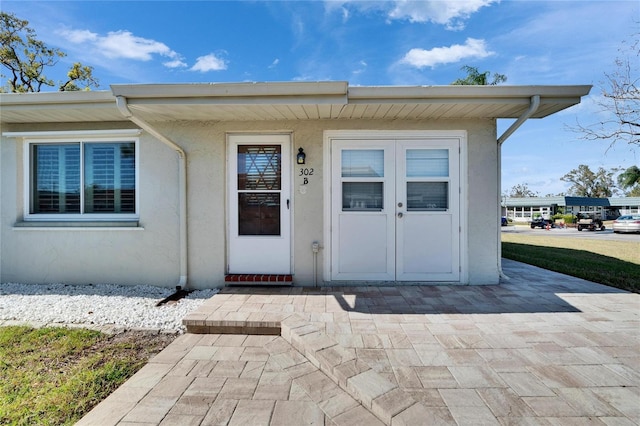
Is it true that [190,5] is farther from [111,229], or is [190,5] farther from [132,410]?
[132,410]

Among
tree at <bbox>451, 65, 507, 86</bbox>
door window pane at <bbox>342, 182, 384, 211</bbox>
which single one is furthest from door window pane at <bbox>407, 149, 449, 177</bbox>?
tree at <bbox>451, 65, 507, 86</bbox>

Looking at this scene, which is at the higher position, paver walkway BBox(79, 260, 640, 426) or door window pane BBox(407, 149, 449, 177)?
door window pane BBox(407, 149, 449, 177)

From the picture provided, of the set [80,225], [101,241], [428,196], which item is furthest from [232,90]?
[80,225]

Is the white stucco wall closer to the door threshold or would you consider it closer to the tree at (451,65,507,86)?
the door threshold

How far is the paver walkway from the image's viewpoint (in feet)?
5.75

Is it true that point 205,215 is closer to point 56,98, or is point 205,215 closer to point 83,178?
point 83,178

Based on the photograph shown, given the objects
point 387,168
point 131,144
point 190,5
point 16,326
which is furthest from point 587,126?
point 16,326

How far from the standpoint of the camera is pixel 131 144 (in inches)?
176

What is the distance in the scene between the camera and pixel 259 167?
14.4 ft

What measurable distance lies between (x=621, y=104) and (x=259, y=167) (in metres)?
11.9

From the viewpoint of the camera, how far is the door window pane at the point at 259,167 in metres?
4.38

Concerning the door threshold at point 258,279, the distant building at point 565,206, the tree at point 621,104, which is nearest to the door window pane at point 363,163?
the door threshold at point 258,279

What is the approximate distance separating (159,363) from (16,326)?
2.07 metres

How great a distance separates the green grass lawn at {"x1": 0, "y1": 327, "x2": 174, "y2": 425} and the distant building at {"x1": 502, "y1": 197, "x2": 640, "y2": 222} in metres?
46.3
